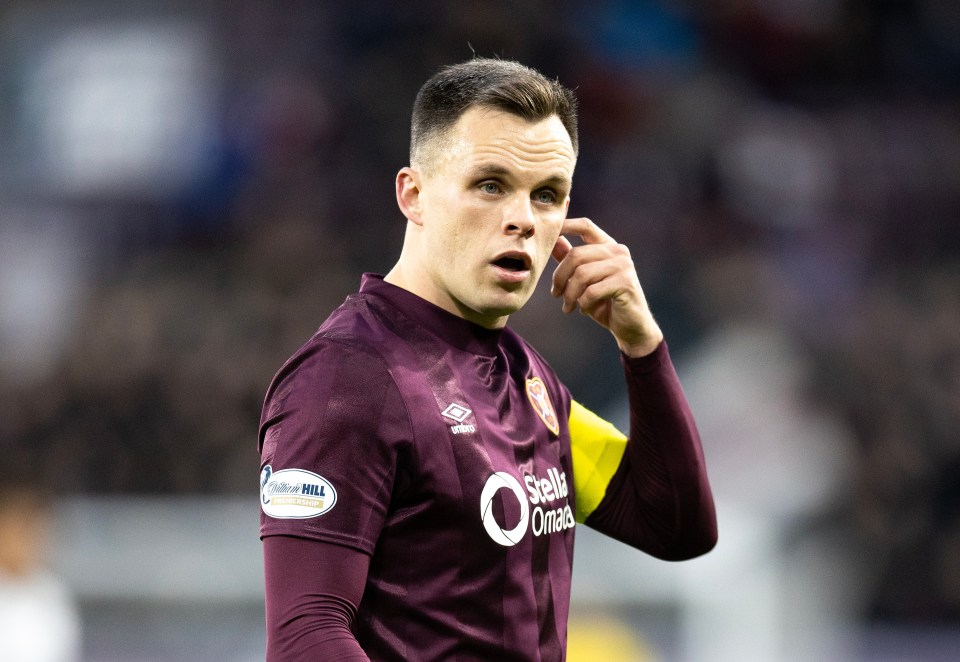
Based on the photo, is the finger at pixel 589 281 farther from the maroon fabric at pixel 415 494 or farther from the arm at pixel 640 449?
the maroon fabric at pixel 415 494

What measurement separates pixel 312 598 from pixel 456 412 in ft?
1.48

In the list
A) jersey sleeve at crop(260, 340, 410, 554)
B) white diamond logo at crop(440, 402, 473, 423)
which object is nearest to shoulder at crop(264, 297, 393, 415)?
jersey sleeve at crop(260, 340, 410, 554)

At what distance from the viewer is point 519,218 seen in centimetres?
255

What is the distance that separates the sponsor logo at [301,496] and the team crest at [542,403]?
612 millimetres

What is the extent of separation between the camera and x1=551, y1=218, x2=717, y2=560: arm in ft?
9.27

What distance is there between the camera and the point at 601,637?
6320mm

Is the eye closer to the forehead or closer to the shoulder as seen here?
the forehead

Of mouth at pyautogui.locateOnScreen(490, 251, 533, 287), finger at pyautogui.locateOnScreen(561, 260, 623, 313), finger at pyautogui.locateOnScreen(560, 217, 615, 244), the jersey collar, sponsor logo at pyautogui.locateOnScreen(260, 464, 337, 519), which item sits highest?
finger at pyautogui.locateOnScreen(560, 217, 615, 244)

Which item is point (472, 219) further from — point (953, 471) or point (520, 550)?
point (953, 471)

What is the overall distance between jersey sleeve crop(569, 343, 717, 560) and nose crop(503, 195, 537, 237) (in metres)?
0.49

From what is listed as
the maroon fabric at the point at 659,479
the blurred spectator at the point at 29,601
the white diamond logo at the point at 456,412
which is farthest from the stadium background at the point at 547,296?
→ the white diamond logo at the point at 456,412

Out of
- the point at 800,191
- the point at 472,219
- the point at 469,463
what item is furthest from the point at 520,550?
the point at 800,191

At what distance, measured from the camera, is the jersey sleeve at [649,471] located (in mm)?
2926

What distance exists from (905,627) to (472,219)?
5551 mm
